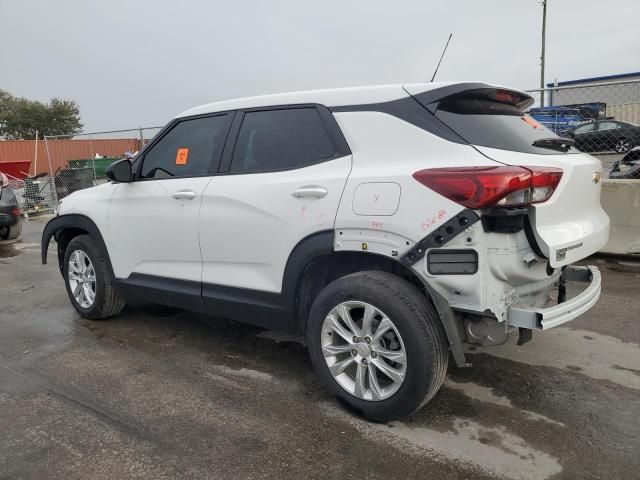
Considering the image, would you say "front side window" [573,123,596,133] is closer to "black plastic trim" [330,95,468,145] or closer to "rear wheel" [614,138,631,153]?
"rear wheel" [614,138,631,153]

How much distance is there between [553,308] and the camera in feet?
8.82

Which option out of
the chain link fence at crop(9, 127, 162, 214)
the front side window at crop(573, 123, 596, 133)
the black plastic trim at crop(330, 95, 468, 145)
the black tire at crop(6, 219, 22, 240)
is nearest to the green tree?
the chain link fence at crop(9, 127, 162, 214)

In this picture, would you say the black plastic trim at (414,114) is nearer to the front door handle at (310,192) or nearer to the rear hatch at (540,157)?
the rear hatch at (540,157)

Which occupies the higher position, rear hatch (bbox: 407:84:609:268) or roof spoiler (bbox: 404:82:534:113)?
roof spoiler (bbox: 404:82:534:113)

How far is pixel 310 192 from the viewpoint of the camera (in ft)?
10.1

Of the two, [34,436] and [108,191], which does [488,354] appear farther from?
[108,191]

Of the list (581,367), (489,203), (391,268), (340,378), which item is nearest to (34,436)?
(340,378)

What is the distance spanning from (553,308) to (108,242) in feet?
11.4

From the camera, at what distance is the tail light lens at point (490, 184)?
8.26ft

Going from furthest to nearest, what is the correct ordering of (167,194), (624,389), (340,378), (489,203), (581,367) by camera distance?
1. (167,194)
2. (581,367)
3. (624,389)
4. (340,378)
5. (489,203)

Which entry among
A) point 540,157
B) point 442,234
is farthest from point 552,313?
point 540,157

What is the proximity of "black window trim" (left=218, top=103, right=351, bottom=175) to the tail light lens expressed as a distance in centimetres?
64

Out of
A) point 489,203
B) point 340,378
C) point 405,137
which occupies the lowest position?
point 340,378

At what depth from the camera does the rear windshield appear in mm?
2828
